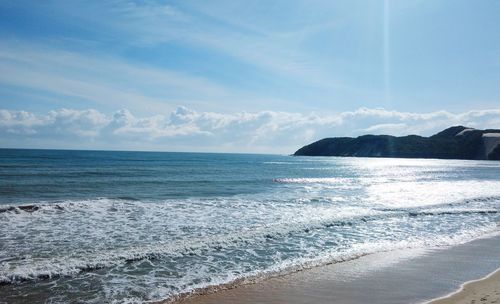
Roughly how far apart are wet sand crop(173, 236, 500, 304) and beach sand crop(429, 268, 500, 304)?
206 millimetres

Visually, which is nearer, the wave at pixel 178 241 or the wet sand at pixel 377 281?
the wet sand at pixel 377 281

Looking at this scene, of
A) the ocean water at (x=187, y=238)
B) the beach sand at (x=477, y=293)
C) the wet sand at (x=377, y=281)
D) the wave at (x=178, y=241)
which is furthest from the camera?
the wave at (x=178, y=241)

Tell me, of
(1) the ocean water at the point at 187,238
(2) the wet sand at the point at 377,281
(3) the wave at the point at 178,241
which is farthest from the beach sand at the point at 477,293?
(3) the wave at the point at 178,241

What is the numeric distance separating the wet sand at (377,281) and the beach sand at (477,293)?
206 millimetres

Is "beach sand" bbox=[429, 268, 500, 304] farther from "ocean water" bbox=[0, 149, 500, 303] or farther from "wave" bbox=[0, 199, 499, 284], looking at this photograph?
"wave" bbox=[0, 199, 499, 284]

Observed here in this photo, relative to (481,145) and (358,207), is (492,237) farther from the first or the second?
(481,145)

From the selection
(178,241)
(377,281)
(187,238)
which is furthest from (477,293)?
(187,238)

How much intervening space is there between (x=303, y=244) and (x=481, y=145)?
192 meters

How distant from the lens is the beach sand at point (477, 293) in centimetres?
766

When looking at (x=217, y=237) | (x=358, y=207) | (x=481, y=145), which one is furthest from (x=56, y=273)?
(x=481, y=145)

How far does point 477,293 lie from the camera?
8.23m

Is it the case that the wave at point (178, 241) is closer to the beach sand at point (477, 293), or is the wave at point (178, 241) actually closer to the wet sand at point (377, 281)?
the wet sand at point (377, 281)

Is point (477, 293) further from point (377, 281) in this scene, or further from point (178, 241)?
point (178, 241)

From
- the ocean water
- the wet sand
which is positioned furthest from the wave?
the wet sand
